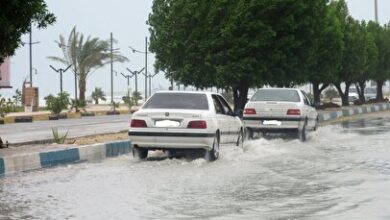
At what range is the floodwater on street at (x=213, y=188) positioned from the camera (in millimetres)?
7906

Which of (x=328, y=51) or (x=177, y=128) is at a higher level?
(x=328, y=51)

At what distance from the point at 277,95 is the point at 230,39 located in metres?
5.90

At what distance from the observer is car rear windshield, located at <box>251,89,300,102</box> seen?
1980cm

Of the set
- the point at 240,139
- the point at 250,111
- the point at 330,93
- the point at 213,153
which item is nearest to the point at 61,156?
the point at 213,153

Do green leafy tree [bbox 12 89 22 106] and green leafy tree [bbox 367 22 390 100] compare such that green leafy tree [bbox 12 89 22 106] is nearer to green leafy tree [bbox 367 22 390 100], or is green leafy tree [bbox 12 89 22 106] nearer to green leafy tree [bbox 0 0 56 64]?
green leafy tree [bbox 367 22 390 100]

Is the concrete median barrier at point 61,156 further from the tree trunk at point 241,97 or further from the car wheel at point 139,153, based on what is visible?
the tree trunk at point 241,97

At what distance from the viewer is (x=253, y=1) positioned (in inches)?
991

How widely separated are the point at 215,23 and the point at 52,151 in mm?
13201

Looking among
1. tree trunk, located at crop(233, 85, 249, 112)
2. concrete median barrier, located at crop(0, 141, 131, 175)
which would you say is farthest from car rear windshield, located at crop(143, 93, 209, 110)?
tree trunk, located at crop(233, 85, 249, 112)

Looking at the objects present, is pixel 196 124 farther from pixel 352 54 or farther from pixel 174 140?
pixel 352 54

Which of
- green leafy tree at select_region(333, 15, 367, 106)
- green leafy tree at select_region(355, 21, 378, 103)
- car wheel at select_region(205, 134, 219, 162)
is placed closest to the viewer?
car wheel at select_region(205, 134, 219, 162)

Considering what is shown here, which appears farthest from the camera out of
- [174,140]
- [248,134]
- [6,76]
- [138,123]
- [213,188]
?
[6,76]

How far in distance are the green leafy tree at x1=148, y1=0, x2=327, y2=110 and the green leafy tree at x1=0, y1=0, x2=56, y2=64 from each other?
11.8 meters

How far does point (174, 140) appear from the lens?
13.3m
